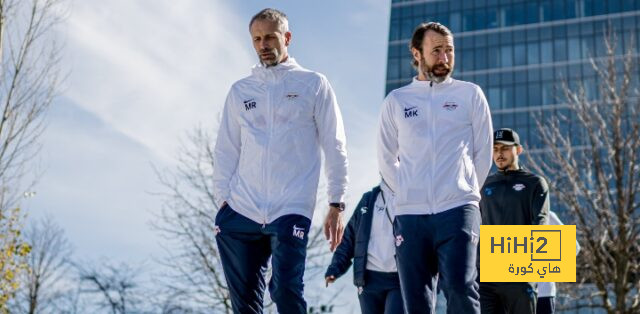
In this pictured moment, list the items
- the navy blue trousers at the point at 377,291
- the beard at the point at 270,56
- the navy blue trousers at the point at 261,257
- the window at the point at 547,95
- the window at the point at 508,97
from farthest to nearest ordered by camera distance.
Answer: the window at the point at 508,97, the window at the point at 547,95, the navy blue trousers at the point at 377,291, the beard at the point at 270,56, the navy blue trousers at the point at 261,257

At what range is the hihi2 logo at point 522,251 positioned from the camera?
904 cm

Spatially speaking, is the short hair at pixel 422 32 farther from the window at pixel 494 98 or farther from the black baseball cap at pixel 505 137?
the window at pixel 494 98

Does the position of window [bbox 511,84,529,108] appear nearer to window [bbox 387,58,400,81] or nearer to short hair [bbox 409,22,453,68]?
window [bbox 387,58,400,81]

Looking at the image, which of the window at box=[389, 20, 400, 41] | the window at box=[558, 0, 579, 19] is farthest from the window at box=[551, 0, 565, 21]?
the window at box=[389, 20, 400, 41]

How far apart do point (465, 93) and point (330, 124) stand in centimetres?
84

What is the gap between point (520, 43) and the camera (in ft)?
303

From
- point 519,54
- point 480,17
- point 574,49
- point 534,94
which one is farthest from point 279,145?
point 480,17

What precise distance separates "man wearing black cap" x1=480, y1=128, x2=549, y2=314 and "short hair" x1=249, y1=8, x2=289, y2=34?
11.4 ft

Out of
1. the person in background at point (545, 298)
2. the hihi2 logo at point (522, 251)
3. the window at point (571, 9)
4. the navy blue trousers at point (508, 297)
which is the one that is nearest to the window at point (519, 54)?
the window at point (571, 9)

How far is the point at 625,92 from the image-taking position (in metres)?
21.8

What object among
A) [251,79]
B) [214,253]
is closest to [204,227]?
[214,253]

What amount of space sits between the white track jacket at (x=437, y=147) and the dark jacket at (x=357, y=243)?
2.50 metres

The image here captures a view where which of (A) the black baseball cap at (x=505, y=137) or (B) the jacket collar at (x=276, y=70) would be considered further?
(A) the black baseball cap at (x=505, y=137)

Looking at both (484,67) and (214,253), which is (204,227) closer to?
(214,253)
